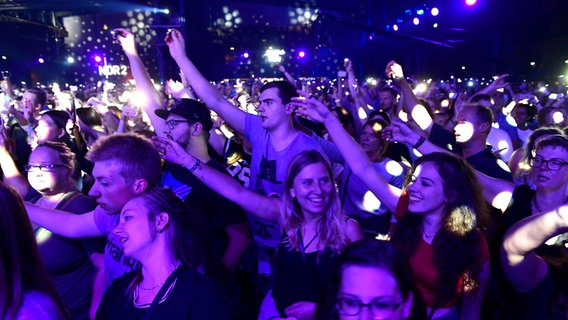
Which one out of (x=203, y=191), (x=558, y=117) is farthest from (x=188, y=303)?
(x=558, y=117)

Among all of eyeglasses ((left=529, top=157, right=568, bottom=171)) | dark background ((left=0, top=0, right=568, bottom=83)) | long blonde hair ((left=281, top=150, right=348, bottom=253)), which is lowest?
long blonde hair ((left=281, top=150, right=348, bottom=253))

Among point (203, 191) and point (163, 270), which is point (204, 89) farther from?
point (163, 270)

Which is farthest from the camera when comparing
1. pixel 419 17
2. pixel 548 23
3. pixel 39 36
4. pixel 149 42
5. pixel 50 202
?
pixel 149 42

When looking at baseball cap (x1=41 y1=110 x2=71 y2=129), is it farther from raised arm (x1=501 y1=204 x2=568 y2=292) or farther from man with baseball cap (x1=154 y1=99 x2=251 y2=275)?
raised arm (x1=501 y1=204 x2=568 y2=292)

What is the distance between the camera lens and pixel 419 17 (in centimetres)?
1584

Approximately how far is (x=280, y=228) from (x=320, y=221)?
0.45 metres

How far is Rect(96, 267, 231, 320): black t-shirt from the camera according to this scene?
1463mm

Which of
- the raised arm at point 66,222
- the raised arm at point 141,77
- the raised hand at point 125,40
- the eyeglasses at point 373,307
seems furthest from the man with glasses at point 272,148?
the eyeglasses at point 373,307

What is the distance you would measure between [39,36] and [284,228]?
2136 cm

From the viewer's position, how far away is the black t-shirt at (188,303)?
4.80ft

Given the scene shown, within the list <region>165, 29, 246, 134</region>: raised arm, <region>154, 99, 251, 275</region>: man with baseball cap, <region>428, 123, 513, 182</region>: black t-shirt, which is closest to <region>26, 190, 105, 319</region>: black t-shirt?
<region>154, 99, 251, 275</region>: man with baseball cap

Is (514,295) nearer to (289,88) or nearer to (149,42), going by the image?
(289,88)

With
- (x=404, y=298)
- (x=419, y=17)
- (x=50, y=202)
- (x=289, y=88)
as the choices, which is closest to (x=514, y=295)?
(x=404, y=298)

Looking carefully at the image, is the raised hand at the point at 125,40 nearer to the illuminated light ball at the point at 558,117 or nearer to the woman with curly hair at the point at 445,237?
the woman with curly hair at the point at 445,237
